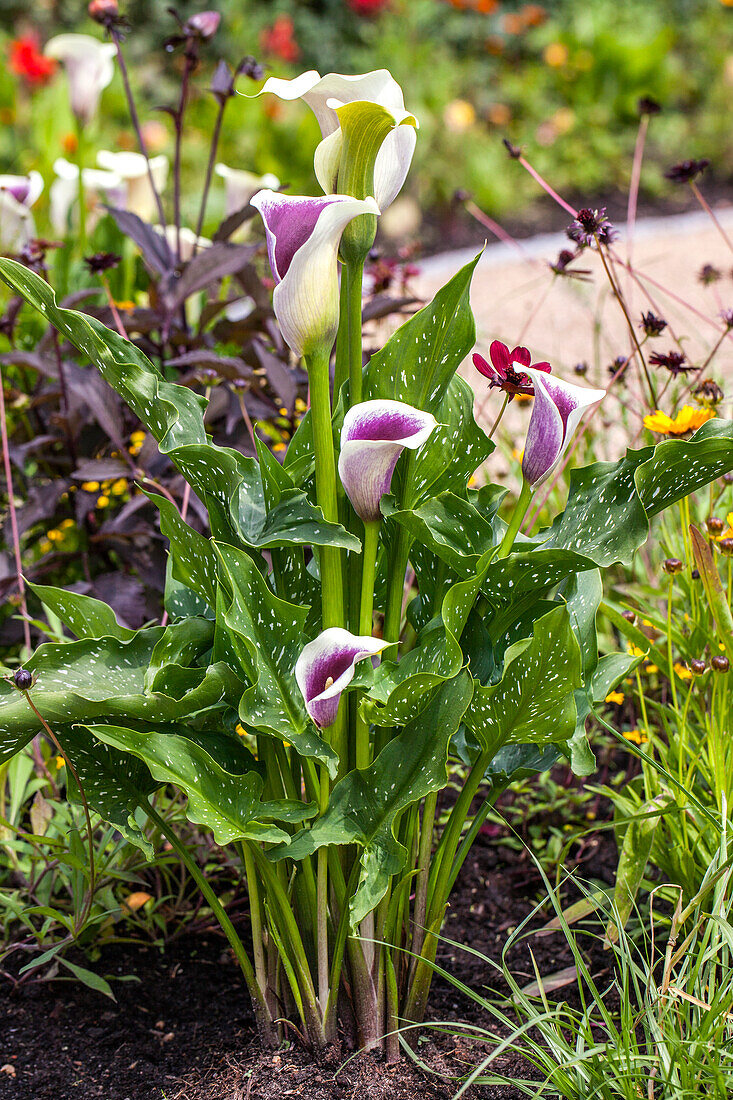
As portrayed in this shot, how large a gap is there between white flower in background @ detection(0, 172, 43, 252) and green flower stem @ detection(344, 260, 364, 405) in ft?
4.23

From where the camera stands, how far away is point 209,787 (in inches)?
40.8

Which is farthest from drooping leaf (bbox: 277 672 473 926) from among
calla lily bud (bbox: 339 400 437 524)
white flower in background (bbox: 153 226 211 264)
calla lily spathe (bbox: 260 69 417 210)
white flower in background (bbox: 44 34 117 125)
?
white flower in background (bbox: 44 34 117 125)

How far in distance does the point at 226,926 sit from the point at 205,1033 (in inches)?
9.0

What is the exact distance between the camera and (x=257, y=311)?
2039 millimetres

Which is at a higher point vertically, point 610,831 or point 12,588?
point 12,588

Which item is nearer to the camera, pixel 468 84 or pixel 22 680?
pixel 22 680

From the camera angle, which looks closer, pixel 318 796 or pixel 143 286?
pixel 318 796

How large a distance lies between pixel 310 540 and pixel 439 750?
263mm

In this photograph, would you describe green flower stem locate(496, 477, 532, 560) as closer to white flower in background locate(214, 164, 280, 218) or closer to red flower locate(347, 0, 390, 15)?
white flower in background locate(214, 164, 280, 218)

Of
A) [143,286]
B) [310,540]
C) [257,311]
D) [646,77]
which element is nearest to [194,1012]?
[310,540]

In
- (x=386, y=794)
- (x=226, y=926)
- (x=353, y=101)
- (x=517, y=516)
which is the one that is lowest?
(x=226, y=926)

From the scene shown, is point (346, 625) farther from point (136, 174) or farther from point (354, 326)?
point (136, 174)

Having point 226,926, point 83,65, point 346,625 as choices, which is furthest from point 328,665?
point 83,65

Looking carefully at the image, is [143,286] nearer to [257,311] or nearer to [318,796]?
[257,311]
